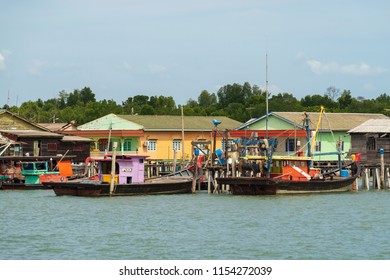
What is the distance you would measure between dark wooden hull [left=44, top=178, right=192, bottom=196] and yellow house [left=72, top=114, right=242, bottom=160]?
79.8ft

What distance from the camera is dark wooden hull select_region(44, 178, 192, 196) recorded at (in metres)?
51.9

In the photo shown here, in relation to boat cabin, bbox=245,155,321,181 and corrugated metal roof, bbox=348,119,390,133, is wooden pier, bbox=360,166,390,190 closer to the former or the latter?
corrugated metal roof, bbox=348,119,390,133

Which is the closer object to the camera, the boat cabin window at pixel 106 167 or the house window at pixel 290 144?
the boat cabin window at pixel 106 167

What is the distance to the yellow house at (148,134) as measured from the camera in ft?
266

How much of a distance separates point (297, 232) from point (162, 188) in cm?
1899

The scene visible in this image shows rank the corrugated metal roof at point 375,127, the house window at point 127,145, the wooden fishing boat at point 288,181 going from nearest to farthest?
1. the wooden fishing boat at point 288,181
2. the corrugated metal roof at point 375,127
3. the house window at point 127,145

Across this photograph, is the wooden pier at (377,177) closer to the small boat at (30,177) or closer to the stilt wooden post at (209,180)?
the stilt wooden post at (209,180)

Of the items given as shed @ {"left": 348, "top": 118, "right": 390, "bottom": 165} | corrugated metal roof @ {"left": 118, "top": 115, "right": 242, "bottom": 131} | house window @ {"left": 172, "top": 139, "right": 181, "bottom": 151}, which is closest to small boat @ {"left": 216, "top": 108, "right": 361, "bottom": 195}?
shed @ {"left": 348, "top": 118, "right": 390, "bottom": 165}

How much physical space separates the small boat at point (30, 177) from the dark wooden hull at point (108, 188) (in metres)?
8.47

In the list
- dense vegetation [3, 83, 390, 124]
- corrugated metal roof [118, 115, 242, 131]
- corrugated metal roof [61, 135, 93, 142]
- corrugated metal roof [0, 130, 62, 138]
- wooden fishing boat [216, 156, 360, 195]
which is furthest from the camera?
dense vegetation [3, 83, 390, 124]

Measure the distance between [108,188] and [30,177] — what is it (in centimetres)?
1298

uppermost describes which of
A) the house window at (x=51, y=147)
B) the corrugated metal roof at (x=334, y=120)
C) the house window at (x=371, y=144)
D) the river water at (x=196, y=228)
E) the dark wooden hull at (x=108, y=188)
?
the corrugated metal roof at (x=334, y=120)

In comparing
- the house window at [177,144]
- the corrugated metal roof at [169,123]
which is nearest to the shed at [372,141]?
the house window at [177,144]

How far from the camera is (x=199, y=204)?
48.8m
